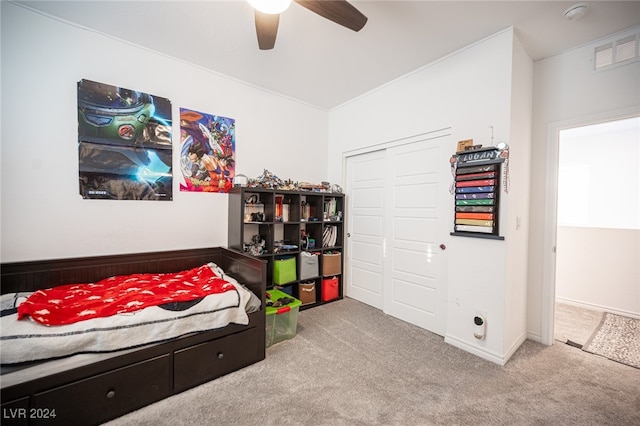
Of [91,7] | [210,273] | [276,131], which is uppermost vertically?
[91,7]

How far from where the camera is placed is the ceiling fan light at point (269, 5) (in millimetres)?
1404

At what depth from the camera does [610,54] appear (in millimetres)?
2145

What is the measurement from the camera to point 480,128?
7.38ft

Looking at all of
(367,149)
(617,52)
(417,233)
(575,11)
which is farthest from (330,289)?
(617,52)

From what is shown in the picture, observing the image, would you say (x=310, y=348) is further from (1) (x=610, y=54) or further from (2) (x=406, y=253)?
(1) (x=610, y=54)

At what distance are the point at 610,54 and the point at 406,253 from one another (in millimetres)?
2442

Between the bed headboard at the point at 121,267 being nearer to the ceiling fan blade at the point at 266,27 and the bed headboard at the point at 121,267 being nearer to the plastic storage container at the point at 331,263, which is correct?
the plastic storage container at the point at 331,263

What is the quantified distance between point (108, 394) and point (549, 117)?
4075 mm

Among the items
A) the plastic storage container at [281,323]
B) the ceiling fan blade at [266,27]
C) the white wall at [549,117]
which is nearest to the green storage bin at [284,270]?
the plastic storage container at [281,323]

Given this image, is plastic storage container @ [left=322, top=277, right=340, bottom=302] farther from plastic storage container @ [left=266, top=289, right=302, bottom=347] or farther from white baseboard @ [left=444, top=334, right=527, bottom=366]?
white baseboard @ [left=444, top=334, right=527, bottom=366]

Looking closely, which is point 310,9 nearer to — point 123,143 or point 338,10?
point 338,10

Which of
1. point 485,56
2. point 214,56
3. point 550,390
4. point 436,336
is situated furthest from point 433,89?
point 550,390

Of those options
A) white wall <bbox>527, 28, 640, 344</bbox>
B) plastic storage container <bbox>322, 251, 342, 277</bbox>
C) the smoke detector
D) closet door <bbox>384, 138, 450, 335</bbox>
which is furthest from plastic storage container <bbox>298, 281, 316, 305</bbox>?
the smoke detector

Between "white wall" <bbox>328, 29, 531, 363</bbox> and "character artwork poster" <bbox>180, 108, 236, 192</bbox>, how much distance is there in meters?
2.08
